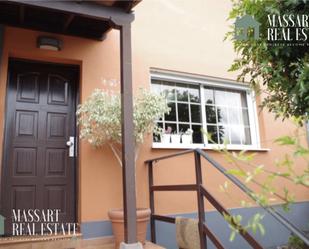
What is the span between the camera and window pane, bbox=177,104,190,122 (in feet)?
14.6

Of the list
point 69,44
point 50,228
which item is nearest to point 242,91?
point 69,44

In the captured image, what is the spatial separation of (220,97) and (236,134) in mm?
668

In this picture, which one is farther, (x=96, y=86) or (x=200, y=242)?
(x=96, y=86)

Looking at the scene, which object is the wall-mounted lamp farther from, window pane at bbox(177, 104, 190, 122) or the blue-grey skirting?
the blue-grey skirting

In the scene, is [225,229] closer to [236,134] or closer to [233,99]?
[236,134]

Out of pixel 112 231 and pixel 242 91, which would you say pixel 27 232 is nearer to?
pixel 112 231

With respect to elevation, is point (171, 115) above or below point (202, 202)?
above

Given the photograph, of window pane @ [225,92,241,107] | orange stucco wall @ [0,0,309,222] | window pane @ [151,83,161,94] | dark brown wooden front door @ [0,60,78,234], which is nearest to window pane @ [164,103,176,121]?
window pane @ [151,83,161,94]

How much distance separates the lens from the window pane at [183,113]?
4.45m

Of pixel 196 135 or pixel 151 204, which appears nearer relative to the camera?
pixel 151 204

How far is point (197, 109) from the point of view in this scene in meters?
4.62

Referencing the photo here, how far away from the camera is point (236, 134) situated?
496cm

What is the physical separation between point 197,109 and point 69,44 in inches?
81.9

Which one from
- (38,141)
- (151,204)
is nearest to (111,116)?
(38,141)
